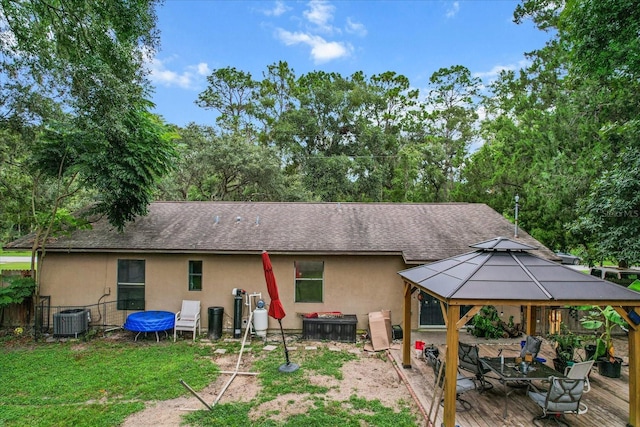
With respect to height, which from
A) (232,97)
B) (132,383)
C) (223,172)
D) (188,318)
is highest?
(232,97)

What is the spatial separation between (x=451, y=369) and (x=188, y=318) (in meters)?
7.51

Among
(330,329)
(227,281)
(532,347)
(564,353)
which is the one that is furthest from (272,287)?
(564,353)

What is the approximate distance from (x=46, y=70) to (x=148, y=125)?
268 cm

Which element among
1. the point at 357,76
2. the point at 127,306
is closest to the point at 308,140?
the point at 357,76

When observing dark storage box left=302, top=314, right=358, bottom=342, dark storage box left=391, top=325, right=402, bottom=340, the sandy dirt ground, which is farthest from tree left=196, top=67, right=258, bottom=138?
the sandy dirt ground

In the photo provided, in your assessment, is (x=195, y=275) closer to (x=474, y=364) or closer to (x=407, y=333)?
(x=407, y=333)

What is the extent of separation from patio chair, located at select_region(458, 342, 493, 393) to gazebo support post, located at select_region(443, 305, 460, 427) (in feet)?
4.82

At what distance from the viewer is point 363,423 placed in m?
5.74

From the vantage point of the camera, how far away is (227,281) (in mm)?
10750

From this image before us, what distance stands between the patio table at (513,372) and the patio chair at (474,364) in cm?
12

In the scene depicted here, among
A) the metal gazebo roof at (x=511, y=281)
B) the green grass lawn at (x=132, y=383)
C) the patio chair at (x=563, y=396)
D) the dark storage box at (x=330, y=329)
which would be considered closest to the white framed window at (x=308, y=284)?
the dark storage box at (x=330, y=329)

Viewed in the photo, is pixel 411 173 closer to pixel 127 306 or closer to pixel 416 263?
pixel 416 263

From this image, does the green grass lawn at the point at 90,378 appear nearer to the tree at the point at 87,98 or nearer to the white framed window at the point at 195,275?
the white framed window at the point at 195,275

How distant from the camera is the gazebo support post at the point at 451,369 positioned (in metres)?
5.27
